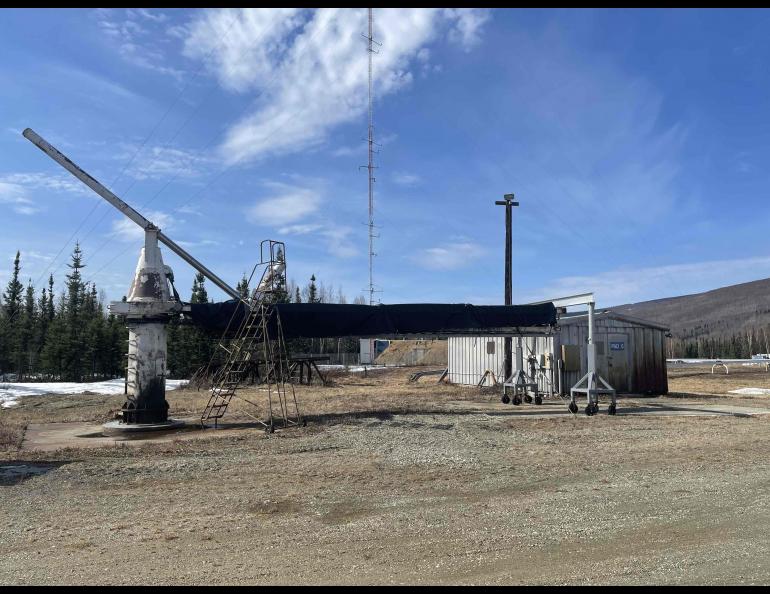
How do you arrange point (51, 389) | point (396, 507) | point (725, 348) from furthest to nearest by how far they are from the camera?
point (725, 348)
point (51, 389)
point (396, 507)

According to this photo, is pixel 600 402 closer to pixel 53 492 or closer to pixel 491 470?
pixel 491 470

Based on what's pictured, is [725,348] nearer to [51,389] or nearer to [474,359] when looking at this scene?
[474,359]

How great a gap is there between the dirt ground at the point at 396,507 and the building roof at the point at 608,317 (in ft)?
37.0

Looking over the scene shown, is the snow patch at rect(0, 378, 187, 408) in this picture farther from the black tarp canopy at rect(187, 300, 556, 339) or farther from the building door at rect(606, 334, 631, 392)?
the building door at rect(606, 334, 631, 392)

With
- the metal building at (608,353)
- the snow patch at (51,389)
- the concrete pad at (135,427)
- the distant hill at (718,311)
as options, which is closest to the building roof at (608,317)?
the metal building at (608,353)

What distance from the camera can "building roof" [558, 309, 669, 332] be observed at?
26.4 metres

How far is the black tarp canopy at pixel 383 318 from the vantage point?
57.8 feet

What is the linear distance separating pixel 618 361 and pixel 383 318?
43.8ft

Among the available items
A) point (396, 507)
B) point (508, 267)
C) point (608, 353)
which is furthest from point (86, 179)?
point (608, 353)

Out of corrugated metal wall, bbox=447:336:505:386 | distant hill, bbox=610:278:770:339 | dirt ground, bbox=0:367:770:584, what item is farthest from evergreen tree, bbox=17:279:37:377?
distant hill, bbox=610:278:770:339

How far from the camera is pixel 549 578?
5.14 metres

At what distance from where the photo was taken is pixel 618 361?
27.0 m

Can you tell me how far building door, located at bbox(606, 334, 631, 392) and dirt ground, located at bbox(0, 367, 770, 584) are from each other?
1148cm

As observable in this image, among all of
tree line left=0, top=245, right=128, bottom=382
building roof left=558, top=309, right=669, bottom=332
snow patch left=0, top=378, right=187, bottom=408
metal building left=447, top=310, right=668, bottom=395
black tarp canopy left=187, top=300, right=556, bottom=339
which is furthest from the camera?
tree line left=0, top=245, right=128, bottom=382
